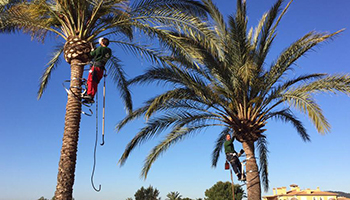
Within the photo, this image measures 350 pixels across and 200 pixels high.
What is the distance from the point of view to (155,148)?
1160cm

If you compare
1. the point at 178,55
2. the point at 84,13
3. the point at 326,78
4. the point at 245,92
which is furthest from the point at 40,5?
the point at 326,78

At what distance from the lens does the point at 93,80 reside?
7.25 metres

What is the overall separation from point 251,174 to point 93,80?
6.26 m

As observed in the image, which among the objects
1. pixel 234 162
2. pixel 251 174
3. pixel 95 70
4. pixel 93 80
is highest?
pixel 95 70

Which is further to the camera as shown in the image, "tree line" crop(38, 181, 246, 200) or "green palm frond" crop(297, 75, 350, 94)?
"tree line" crop(38, 181, 246, 200)

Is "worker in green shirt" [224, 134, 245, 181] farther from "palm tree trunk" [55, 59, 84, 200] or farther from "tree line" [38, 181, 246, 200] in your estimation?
"tree line" [38, 181, 246, 200]

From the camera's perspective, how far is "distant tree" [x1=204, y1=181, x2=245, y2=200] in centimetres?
4881

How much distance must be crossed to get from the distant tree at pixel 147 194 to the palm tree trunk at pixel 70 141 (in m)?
43.7

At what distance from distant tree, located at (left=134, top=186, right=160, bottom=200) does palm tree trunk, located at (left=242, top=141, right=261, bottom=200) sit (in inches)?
1610

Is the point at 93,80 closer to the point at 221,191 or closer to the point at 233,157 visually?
the point at 233,157

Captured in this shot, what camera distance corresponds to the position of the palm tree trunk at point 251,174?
10.0m

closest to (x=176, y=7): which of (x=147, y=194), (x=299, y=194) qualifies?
(x=147, y=194)

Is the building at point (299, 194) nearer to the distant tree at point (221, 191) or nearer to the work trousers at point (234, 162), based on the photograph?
the distant tree at point (221, 191)

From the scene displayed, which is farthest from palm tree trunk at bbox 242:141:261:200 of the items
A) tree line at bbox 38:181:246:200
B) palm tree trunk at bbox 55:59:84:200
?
tree line at bbox 38:181:246:200
